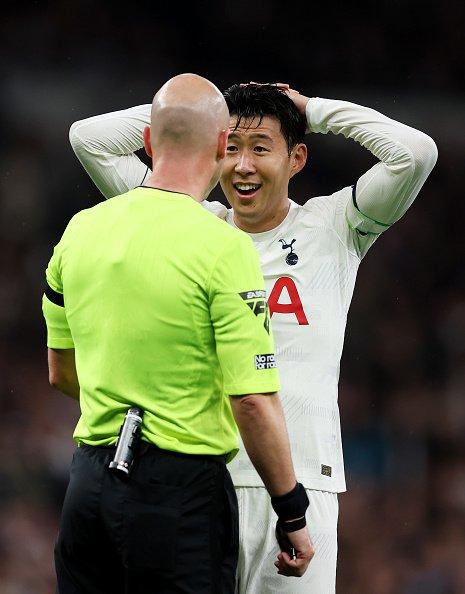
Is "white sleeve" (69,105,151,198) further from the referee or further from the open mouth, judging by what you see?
the referee

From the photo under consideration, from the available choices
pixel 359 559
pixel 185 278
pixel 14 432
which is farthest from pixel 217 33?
pixel 185 278

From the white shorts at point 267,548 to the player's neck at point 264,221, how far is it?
845mm

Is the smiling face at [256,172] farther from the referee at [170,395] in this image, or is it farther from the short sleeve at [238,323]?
the short sleeve at [238,323]

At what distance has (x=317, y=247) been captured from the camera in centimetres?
347

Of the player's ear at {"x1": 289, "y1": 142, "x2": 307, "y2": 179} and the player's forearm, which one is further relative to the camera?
the player's ear at {"x1": 289, "y1": 142, "x2": 307, "y2": 179}

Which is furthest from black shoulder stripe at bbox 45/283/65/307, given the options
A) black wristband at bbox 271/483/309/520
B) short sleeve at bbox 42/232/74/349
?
black wristband at bbox 271/483/309/520

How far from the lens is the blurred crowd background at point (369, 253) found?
249 inches

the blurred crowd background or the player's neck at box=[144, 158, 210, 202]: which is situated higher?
the player's neck at box=[144, 158, 210, 202]

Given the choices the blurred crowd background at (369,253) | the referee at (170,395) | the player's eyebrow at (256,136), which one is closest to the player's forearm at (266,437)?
the referee at (170,395)

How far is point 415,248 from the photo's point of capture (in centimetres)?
677

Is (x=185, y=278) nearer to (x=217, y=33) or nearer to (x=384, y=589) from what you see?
(x=384, y=589)

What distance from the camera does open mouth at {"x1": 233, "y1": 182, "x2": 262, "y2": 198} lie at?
3480 mm

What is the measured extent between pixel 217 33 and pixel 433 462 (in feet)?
9.66

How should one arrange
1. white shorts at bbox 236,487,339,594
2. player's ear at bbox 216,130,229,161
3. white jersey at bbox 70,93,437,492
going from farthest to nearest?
1. white jersey at bbox 70,93,437,492
2. white shorts at bbox 236,487,339,594
3. player's ear at bbox 216,130,229,161
